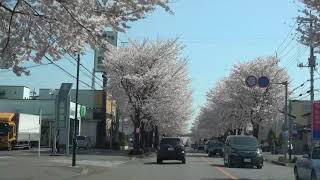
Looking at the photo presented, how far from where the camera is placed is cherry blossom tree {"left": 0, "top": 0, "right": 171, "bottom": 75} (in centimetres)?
1417

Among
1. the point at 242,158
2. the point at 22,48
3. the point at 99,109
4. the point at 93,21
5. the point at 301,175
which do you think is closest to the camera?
the point at 93,21

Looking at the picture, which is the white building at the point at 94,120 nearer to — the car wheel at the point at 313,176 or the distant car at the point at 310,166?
the distant car at the point at 310,166

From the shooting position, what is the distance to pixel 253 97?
7169 cm

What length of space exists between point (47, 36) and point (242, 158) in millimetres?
23665

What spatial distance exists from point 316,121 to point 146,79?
68.3ft

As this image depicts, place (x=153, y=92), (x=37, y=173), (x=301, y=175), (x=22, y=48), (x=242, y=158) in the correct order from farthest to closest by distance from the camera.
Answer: (x=153, y=92) < (x=242, y=158) < (x=37, y=173) < (x=301, y=175) < (x=22, y=48)

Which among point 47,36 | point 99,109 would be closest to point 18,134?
point 99,109

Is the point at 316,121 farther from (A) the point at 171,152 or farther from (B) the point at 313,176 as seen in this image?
(B) the point at 313,176

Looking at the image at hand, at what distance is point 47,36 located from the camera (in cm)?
1522

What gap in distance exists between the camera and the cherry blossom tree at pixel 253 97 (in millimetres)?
71125

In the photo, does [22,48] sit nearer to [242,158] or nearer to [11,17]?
[11,17]

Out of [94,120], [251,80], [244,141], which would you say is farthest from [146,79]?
[94,120]

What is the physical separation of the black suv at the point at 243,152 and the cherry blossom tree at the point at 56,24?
74.1 ft

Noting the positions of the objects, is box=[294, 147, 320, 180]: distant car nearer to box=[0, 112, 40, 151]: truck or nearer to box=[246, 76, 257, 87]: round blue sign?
box=[246, 76, 257, 87]: round blue sign
